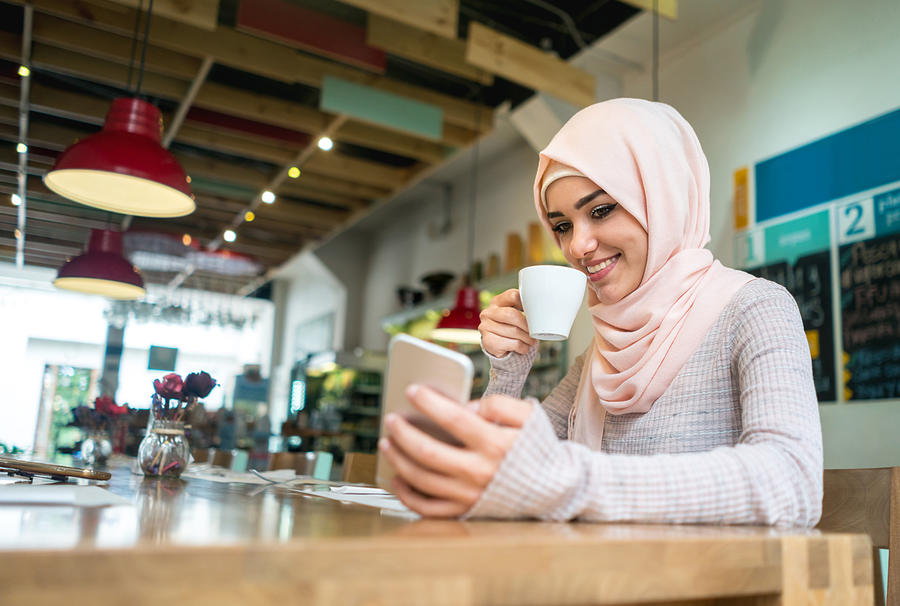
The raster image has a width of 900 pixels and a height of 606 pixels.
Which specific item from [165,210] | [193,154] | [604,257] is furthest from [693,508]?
[193,154]

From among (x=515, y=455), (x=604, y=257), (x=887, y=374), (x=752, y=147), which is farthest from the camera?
(x=752, y=147)

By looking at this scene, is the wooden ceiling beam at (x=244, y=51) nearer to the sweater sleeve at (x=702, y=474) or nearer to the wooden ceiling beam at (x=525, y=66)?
the wooden ceiling beam at (x=525, y=66)

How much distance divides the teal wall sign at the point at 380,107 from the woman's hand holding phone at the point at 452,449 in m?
4.41

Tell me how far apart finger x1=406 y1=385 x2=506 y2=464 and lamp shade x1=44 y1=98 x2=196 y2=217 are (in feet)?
7.38

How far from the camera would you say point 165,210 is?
3.05m

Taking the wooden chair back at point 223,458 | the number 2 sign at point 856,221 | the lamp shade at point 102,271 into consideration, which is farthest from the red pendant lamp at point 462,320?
the number 2 sign at point 856,221

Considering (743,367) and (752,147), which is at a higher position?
(752,147)

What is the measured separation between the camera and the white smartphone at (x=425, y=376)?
2.27 ft

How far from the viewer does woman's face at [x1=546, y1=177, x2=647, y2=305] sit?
1.38 meters

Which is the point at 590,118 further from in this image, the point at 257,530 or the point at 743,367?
the point at 257,530

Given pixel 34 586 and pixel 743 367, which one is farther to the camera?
pixel 743 367

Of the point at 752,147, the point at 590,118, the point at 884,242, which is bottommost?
the point at 590,118

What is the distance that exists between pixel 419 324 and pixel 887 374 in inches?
222

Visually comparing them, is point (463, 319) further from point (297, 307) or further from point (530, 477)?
point (297, 307)
